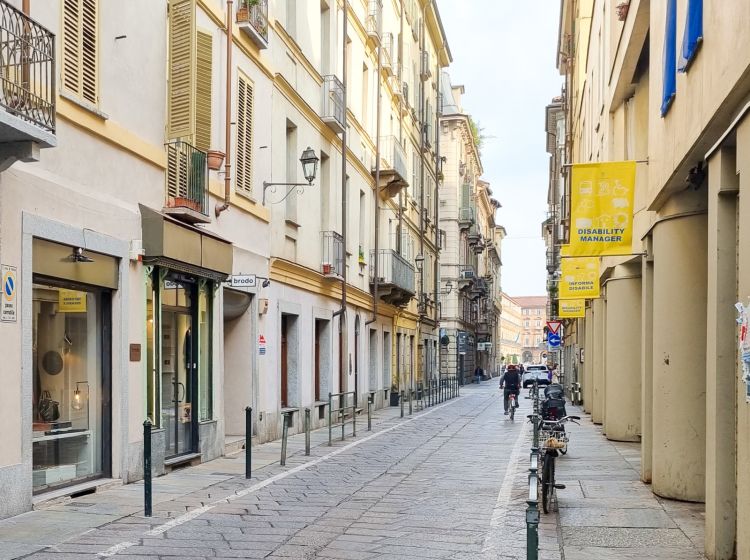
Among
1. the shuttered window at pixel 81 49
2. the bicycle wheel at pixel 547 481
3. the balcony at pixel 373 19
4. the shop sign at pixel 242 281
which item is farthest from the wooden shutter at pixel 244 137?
the balcony at pixel 373 19

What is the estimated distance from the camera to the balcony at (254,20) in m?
16.1

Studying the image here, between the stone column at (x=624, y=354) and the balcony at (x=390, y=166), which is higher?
the balcony at (x=390, y=166)

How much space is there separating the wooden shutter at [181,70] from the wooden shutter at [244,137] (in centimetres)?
311

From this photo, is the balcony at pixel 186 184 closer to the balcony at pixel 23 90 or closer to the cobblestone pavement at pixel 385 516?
the cobblestone pavement at pixel 385 516

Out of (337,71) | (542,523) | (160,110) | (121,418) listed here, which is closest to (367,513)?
(542,523)

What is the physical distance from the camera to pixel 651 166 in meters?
11.4

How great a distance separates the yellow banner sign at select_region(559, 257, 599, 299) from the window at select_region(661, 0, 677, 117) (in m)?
11.5

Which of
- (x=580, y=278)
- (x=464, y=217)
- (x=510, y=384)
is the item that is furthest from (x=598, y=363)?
(x=464, y=217)

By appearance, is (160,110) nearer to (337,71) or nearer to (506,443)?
(506,443)

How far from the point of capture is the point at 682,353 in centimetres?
1047

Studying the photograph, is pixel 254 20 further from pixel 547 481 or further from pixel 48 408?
pixel 547 481

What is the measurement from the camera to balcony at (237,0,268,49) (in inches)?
633

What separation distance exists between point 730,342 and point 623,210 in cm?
482

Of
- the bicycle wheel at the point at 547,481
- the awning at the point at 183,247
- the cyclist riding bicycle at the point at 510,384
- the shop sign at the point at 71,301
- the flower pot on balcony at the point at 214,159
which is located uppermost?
the flower pot on balcony at the point at 214,159
